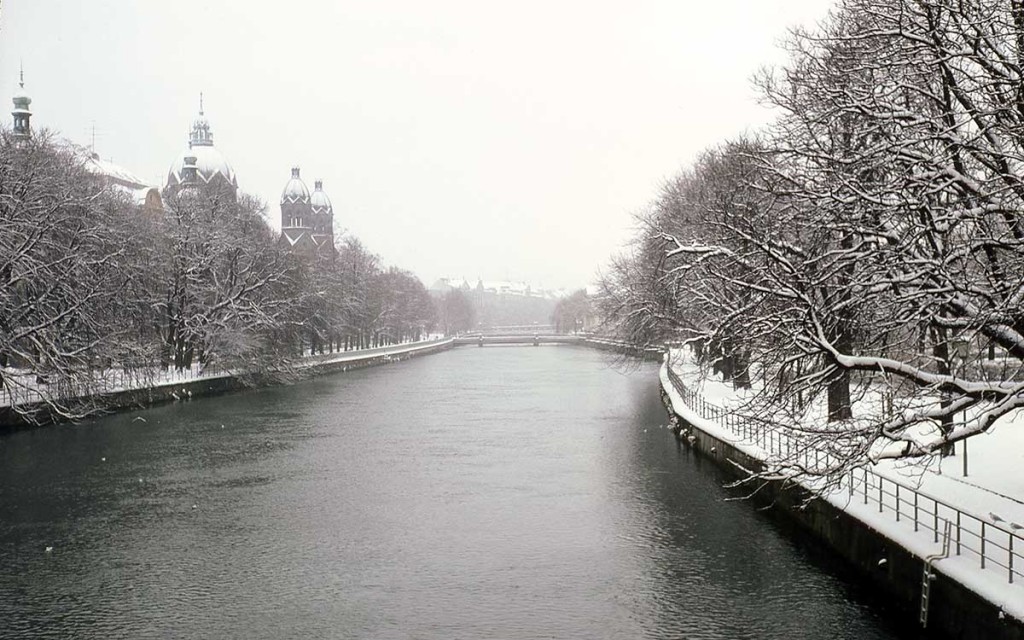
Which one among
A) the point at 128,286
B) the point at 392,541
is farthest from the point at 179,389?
the point at 392,541

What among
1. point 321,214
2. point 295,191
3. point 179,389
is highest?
point 295,191

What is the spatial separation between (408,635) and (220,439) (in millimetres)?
24567

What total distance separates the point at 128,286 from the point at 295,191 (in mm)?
123300

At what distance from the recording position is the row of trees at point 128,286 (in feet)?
124

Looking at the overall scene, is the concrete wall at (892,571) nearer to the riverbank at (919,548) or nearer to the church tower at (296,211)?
the riverbank at (919,548)

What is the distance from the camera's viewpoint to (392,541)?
22.8 metres

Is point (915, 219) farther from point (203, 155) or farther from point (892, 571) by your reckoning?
point (203, 155)

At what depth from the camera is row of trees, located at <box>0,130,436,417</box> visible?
1491 inches

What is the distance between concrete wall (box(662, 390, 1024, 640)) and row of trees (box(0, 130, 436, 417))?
26.1 m

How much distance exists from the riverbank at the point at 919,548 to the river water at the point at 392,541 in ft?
2.41

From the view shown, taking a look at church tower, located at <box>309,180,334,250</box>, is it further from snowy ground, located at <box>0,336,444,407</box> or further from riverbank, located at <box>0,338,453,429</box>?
snowy ground, located at <box>0,336,444,407</box>

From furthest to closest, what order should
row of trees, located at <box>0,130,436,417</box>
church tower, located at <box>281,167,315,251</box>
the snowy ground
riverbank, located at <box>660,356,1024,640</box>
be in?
1. church tower, located at <box>281,167,315,251</box>
2. the snowy ground
3. row of trees, located at <box>0,130,436,417</box>
4. riverbank, located at <box>660,356,1024,640</box>

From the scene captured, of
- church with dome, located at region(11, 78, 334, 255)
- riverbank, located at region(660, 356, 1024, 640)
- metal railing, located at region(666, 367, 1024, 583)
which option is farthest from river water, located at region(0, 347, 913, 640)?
church with dome, located at region(11, 78, 334, 255)

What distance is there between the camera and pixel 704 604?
18016mm
